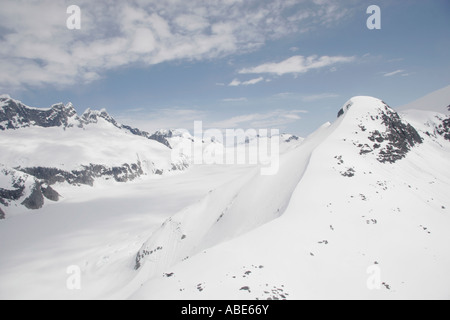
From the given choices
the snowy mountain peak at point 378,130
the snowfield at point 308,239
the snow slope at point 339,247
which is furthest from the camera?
the snowy mountain peak at point 378,130

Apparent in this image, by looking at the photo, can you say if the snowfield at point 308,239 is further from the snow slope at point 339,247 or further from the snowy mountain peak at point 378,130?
the snowy mountain peak at point 378,130

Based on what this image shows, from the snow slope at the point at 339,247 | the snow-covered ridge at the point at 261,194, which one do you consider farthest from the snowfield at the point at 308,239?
the snow-covered ridge at the point at 261,194

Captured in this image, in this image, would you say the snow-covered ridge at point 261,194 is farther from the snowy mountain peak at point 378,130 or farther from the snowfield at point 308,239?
the snowfield at point 308,239

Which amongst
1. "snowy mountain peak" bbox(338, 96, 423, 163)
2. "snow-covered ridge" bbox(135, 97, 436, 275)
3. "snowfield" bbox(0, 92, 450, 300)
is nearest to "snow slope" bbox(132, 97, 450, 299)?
"snowfield" bbox(0, 92, 450, 300)

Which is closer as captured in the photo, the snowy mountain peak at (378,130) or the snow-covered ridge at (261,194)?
the snow-covered ridge at (261,194)

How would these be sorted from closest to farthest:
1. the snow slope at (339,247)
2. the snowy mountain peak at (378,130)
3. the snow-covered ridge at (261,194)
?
1. the snow slope at (339,247)
2. the snow-covered ridge at (261,194)
3. the snowy mountain peak at (378,130)

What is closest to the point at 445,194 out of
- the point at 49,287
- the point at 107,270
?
the point at 107,270

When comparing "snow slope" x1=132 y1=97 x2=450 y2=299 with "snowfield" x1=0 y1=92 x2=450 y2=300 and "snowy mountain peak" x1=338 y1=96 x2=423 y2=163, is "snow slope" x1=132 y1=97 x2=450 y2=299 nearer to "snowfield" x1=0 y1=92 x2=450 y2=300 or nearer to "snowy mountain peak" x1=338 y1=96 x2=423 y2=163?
"snowfield" x1=0 y1=92 x2=450 y2=300

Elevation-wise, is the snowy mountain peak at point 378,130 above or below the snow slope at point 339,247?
above
